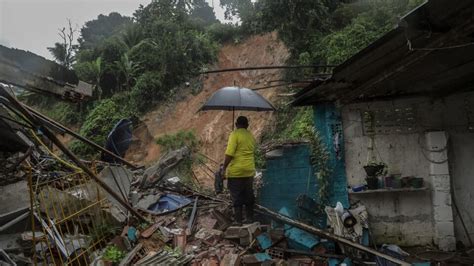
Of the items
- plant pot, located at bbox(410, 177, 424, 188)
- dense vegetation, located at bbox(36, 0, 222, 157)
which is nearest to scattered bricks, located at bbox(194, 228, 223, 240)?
plant pot, located at bbox(410, 177, 424, 188)

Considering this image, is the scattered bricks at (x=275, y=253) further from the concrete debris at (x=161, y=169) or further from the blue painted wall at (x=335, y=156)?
the concrete debris at (x=161, y=169)

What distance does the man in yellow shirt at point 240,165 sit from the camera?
244 inches

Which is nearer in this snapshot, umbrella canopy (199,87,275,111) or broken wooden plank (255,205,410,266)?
broken wooden plank (255,205,410,266)

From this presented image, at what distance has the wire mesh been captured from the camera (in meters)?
5.84

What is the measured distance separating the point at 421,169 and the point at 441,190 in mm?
466

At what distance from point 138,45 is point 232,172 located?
60.7 feet

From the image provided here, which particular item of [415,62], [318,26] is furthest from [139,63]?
[415,62]

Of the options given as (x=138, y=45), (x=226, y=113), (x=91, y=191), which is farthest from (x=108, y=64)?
(x=91, y=191)

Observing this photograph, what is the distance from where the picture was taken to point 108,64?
23438 millimetres

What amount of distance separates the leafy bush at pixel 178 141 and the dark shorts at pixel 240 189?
44.3ft

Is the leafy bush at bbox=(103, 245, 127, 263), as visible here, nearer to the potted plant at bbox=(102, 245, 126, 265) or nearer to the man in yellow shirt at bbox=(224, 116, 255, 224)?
the potted plant at bbox=(102, 245, 126, 265)

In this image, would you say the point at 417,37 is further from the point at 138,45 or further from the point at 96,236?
the point at 138,45

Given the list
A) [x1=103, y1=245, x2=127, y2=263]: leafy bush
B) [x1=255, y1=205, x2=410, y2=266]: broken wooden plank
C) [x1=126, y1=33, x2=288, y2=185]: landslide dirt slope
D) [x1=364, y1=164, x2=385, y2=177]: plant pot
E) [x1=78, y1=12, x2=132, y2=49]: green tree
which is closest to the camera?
[x1=255, y1=205, x2=410, y2=266]: broken wooden plank

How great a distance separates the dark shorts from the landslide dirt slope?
11105mm
